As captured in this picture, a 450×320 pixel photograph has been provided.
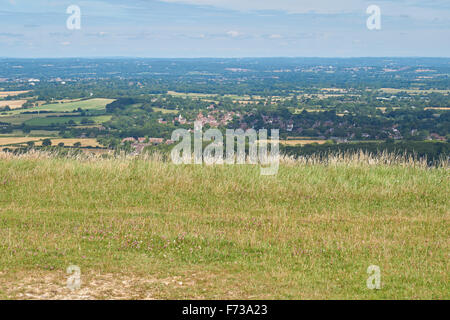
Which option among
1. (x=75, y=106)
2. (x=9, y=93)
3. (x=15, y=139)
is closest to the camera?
(x=15, y=139)

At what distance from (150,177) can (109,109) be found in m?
69.4

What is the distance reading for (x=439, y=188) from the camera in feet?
46.4

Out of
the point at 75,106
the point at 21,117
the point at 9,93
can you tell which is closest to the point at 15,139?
the point at 21,117

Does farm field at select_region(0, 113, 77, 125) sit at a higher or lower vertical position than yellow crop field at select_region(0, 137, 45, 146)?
higher

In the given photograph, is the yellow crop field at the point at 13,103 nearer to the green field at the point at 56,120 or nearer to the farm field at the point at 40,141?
the green field at the point at 56,120

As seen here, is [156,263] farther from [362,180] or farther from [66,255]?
[362,180]

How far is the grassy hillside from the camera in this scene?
7.26 m

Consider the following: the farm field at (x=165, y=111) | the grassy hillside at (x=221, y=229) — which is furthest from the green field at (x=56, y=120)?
the grassy hillside at (x=221, y=229)

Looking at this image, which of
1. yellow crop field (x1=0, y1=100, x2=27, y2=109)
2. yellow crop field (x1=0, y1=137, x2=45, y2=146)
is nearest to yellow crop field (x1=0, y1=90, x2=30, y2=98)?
yellow crop field (x1=0, y1=100, x2=27, y2=109)

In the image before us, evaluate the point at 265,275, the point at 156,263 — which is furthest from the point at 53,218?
the point at 265,275

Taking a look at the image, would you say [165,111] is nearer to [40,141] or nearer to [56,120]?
[56,120]

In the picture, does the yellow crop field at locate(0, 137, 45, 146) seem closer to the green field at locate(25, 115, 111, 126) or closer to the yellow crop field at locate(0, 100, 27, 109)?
the green field at locate(25, 115, 111, 126)

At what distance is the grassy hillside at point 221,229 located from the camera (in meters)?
7.26

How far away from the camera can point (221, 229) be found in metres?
10.4
